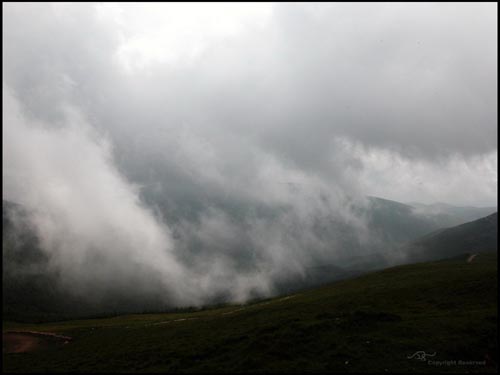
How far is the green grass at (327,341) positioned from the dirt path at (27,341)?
6.14 meters

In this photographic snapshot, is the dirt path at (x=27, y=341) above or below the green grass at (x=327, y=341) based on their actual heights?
above

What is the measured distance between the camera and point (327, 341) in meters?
43.9

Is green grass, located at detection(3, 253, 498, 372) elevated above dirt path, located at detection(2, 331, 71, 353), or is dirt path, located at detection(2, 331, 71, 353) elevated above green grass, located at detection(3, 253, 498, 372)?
dirt path, located at detection(2, 331, 71, 353)

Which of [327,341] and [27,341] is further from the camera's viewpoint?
[27,341]

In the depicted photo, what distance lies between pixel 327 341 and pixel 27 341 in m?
70.4

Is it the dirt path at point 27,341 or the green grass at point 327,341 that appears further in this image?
the dirt path at point 27,341

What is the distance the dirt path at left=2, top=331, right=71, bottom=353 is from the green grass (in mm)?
6140

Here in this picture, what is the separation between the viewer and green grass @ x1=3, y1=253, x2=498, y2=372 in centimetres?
3809

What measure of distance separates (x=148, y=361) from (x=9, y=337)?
2104 inches

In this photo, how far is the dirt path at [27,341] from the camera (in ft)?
221

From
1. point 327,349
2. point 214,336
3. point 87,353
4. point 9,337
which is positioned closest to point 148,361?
point 214,336

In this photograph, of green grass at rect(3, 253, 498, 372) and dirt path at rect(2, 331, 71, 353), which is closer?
green grass at rect(3, 253, 498, 372)

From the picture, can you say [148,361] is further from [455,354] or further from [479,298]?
[479,298]

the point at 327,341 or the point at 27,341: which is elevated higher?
the point at 27,341
